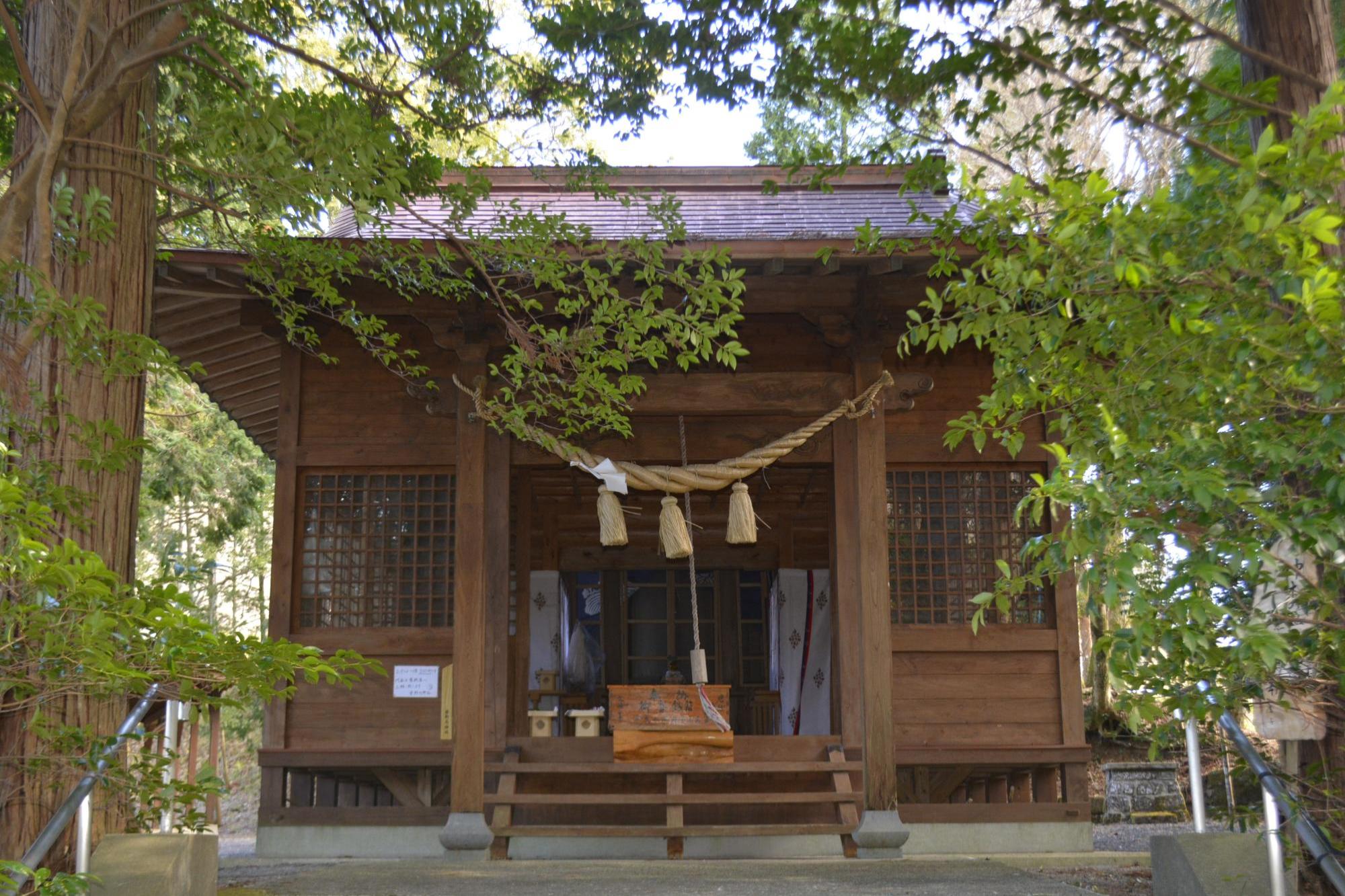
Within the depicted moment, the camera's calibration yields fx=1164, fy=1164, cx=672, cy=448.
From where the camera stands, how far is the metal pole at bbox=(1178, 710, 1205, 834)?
4637 mm

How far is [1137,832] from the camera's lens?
36.4ft

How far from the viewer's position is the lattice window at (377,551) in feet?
26.8

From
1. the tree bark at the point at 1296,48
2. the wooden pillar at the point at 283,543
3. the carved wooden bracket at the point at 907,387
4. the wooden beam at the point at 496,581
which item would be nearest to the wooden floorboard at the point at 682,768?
the wooden beam at the point at 496,581

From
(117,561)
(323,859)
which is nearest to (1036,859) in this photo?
(323,859)

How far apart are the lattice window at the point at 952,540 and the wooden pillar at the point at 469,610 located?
2.84m

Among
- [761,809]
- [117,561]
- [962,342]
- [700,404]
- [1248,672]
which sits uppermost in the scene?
[962,342]

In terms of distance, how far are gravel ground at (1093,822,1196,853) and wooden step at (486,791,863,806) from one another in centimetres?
283

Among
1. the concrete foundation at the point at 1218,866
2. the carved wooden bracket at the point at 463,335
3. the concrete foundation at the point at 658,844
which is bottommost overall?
the concrete foundation at the point at 658,844

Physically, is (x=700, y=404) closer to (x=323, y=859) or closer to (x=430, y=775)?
(x=430, y=775)

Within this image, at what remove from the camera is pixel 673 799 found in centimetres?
723

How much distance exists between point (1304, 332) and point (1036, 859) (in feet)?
16.8

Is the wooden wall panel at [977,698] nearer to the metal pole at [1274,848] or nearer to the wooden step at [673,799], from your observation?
the wooden step at [673,799]

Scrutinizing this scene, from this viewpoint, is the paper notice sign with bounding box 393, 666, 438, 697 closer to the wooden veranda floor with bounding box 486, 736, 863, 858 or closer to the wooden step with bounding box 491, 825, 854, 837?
the wooden veranda floor with bounding box 486, 736, 863, 858

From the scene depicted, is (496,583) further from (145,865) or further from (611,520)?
(145,865)
